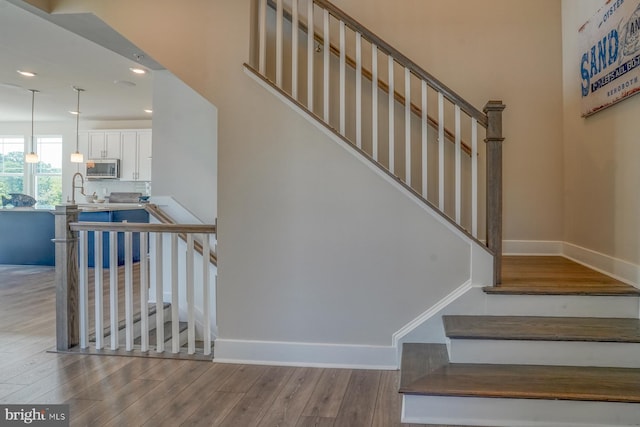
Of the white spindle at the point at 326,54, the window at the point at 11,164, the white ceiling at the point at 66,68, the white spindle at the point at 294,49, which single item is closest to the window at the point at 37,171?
the window at the point at 11,164

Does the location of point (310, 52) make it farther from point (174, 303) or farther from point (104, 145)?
point (104, 145)

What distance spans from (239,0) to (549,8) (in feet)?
8.70

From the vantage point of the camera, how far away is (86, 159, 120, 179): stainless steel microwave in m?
8.64

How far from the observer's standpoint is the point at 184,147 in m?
4.04

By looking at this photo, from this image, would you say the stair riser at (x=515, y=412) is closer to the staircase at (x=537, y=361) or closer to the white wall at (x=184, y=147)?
the staircase at (x=537, y=361)

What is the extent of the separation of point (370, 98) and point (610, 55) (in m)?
1.63

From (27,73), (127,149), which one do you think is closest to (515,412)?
(27,73)

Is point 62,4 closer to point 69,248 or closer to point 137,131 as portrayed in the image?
point 69,248

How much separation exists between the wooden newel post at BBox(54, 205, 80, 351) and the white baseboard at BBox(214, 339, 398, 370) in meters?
1.14

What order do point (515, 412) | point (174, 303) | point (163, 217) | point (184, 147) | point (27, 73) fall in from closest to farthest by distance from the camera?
point (515, 412) → point (174, 303) → point (163, 217) → point (184, 147) → point (27, 73)

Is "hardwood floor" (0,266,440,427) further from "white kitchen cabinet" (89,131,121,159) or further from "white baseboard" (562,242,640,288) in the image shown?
"white kitchen cabinet" (89,131,121,159)

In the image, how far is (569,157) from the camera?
330 cm

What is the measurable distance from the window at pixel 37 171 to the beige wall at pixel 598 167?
1042 cm

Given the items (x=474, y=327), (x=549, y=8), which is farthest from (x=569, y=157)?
(x=474, y=327)
